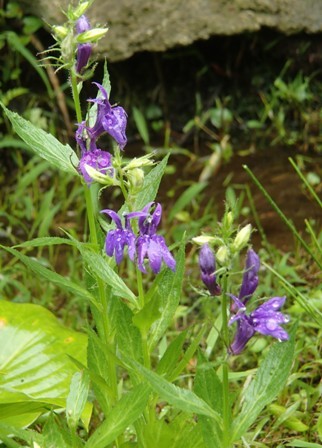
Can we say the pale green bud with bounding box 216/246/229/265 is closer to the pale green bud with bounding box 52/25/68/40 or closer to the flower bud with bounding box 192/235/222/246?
the flower bud with bounding box 192/235/222/246

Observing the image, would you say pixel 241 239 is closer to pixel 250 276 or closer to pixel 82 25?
pixel 250 276

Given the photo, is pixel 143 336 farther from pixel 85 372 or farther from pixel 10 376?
pixel 10 376

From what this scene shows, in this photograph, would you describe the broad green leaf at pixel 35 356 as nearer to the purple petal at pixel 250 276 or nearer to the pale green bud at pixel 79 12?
the purple petal at pixel 250 276

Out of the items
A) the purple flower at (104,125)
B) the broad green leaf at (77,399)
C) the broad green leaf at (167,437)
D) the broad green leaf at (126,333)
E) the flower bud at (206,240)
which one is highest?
the purple flower at (104,125)

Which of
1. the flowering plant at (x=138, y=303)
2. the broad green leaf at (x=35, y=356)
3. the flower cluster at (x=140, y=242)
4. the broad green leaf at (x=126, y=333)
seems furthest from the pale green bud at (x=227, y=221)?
the broad green leaf at (x=35, y=356)

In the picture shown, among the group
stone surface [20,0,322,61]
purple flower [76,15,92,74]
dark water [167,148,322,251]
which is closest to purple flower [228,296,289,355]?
purple flower [76,15,92,74]

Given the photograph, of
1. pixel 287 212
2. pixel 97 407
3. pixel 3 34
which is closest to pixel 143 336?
pixel 97 407
